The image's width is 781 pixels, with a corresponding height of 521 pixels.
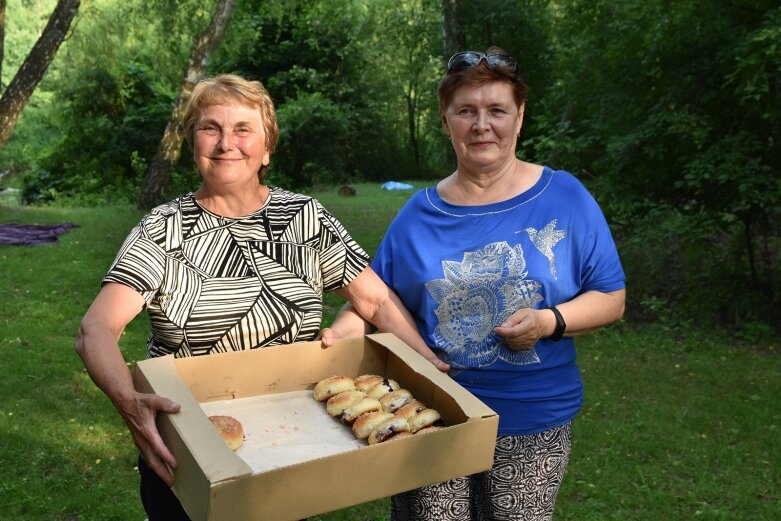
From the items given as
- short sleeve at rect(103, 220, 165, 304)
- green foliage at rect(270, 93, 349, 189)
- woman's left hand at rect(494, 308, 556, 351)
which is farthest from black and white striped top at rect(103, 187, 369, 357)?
green foliage at rect(270, 93, 349, 189)

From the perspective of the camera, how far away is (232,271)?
6.98 ft

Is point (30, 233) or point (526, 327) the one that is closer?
point (526, 327)

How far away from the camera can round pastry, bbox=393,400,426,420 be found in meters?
1.95

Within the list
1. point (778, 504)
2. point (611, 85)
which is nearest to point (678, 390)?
point (778, 504)

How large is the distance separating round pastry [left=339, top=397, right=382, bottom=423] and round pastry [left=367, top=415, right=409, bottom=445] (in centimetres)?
11

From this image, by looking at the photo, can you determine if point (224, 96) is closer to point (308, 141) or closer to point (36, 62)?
point (36, 62)

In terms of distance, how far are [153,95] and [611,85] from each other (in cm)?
1655

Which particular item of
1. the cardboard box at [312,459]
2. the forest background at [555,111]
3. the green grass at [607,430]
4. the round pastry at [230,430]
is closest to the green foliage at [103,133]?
the forest background at [555,111]

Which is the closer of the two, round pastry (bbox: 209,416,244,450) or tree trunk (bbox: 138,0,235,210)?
round pastry (bbox: 209,416,244,450)

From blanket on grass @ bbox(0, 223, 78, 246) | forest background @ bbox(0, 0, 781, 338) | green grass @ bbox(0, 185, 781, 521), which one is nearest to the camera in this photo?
green grass @ bbox(0, 185, 781, 521)

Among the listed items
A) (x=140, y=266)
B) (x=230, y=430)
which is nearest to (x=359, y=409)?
(x=230, y=430)

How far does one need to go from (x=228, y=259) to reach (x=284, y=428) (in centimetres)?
51

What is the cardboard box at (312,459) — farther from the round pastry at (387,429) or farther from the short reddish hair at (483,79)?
the short reddish hair at (483,79)

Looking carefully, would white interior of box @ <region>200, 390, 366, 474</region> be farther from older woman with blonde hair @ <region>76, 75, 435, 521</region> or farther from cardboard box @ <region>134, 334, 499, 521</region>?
older woman with blonde hair @ <region>76, 75, 435, 521</region>
